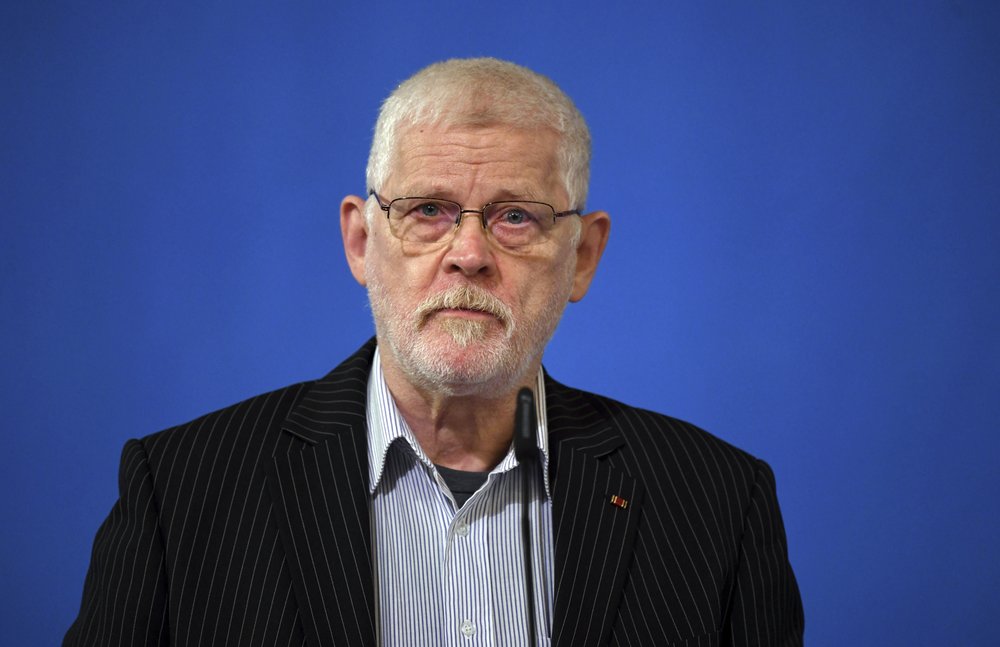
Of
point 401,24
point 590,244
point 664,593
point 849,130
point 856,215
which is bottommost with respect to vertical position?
point 664,593

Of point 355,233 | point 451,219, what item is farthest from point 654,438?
point 355,233

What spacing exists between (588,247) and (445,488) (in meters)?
0.67

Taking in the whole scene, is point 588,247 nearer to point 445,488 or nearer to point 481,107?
point 481,107

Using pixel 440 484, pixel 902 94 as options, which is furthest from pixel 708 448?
pixel 902 94

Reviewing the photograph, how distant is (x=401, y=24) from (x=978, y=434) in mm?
2207

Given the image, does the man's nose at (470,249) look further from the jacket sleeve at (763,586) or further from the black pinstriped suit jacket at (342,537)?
the jacket sleeve at (763,586)

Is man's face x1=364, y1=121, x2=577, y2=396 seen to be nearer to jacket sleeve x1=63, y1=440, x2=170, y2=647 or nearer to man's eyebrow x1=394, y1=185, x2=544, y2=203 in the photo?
man's eyebrow x1=394, y1=185, x2=544, y2=203

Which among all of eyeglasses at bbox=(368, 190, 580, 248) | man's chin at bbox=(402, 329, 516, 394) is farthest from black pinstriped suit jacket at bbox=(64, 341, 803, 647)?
eyeglasses at bbox=(368, 190, 580, 248)

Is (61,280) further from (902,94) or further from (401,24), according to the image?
(902,94)

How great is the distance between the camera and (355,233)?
2.54m

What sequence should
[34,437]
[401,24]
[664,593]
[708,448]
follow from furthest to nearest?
[401,24]
[34,437]
[708,448]
[664,593]

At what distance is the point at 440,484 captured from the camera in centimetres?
234

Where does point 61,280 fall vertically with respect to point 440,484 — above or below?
above

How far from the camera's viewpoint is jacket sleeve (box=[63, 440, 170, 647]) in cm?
212
